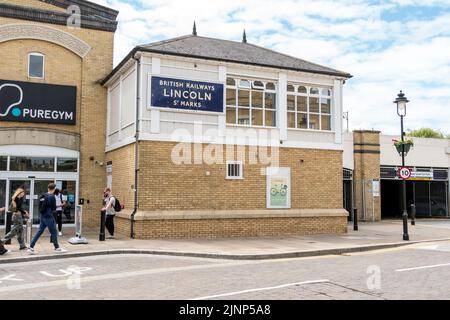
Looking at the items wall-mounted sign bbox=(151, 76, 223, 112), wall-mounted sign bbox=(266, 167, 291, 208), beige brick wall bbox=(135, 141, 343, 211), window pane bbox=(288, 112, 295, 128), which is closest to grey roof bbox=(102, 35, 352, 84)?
wall-mounted sign bbox=(151, 76, 223, 112)

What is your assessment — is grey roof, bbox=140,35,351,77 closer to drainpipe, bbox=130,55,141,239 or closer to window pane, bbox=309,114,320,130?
drainpipe, bbox=130,55,141,239

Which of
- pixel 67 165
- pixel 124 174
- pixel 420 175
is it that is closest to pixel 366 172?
pixel 420 175

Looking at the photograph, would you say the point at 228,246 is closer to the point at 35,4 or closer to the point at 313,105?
the point at 313,105

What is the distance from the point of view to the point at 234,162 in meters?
17.8

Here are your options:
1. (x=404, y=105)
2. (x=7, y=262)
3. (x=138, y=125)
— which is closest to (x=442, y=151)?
(x=404, y=105)

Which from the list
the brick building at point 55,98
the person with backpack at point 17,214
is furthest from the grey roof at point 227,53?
the person with backpack at point 17,214

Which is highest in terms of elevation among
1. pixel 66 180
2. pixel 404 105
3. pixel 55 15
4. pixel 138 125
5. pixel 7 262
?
pixel 55 15

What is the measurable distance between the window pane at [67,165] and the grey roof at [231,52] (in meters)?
6.85

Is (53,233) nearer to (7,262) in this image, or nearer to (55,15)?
(7,262)

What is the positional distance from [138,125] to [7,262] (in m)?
6.52

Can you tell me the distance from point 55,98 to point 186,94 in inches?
273

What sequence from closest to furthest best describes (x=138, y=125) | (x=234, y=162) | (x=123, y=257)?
(x=123, y=257) < (x=138, y=125) < (x=234, y=162)

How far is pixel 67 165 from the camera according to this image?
20578 mm

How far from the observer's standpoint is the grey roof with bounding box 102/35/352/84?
1718 cm
